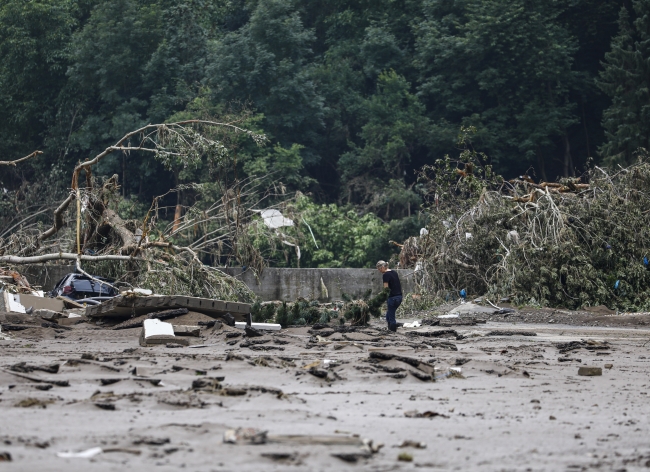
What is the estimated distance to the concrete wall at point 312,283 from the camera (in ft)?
82.4

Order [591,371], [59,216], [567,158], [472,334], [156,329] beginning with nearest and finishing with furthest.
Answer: [591,371], [156,329], [472,334], [59,216], [567,158]

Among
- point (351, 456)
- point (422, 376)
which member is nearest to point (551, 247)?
point (422, 376)

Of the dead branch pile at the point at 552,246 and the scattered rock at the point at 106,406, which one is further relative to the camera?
the dead branch pile at the point at 552,246

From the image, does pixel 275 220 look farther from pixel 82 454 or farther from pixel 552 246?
pixel 82 454

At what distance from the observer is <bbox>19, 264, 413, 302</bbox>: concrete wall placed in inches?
986

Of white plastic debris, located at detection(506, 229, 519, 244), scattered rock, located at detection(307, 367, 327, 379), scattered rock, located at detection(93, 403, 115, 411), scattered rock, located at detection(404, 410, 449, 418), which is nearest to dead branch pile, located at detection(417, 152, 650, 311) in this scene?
white plastic debris, located at detection(506, 229, 519, 244)

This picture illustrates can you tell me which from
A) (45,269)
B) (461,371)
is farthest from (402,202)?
(461,371)

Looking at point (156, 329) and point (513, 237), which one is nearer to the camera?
point (156, 329)

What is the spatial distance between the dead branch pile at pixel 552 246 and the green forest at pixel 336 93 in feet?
40.3

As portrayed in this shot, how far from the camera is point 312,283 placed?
25.3 meters

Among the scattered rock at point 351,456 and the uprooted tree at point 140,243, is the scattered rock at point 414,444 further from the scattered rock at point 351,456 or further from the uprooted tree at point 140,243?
the uprooted tree at point 140,243

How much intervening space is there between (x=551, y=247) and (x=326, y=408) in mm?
14235

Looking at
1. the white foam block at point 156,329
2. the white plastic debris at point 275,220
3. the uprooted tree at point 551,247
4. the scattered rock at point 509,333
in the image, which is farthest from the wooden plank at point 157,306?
the white plastic debris at point 275,220

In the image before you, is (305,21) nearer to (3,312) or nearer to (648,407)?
(3,312)
